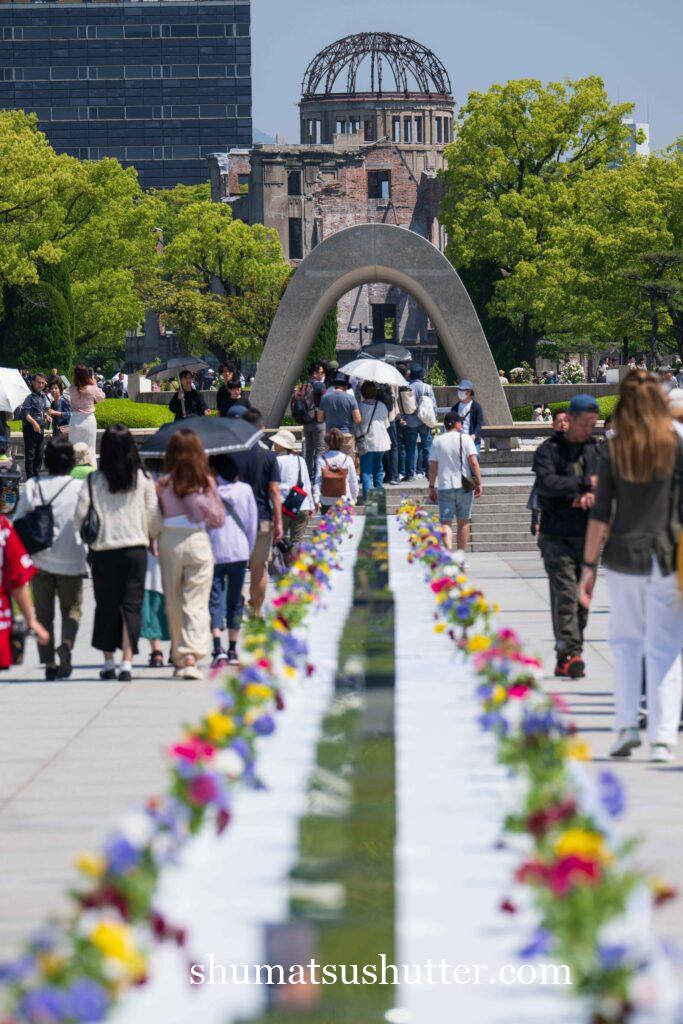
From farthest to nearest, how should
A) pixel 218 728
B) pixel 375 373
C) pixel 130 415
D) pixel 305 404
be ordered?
pixel 130 415
pixel 375 373
pixel 305 404
pixel 218 728

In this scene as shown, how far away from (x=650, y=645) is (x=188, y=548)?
3.90 m

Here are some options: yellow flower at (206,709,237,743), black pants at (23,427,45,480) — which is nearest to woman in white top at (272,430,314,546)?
black pants at (23,427,45,480)

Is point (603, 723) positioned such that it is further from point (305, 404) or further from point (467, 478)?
point (305, 404)

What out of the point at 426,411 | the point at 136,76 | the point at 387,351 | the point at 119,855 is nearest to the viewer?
the point at 119,855

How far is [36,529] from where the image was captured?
37.6 ft

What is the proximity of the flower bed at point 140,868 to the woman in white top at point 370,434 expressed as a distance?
15.2 metres

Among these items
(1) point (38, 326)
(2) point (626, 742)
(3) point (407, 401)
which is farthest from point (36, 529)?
(1) point (38, 326)

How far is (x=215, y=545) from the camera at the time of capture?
38.8 feet

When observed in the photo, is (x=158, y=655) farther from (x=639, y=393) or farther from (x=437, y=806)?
(x=437, y=806)

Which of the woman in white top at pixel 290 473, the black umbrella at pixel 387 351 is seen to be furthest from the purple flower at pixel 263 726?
the black umbrella at pixel 387 351

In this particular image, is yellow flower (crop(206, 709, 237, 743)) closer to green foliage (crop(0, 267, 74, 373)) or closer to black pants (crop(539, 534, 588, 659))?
black pants (crop(539, 534, 588, 659))

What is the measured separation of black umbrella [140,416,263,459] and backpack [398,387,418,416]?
938 cm

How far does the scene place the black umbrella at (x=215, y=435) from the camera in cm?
1269

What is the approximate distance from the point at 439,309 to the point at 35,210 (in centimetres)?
2834
